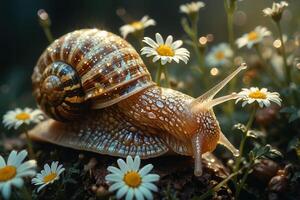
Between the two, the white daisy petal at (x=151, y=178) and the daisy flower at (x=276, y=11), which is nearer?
the white daisy petal at (x=151, y=178)

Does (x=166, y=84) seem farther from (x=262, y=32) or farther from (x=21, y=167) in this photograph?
(x=21, y=167)

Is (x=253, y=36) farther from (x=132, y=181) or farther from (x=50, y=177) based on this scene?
(x=50, y=177)

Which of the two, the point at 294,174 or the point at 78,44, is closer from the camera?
the point at 294,174

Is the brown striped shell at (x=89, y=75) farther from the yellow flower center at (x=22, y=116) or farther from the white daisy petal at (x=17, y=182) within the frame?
the white daisy petal at (x=17, y=182)

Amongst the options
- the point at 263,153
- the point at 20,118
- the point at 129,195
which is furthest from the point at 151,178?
the point at 20,118

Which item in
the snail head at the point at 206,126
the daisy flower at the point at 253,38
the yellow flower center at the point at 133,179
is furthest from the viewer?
the daisy flower at the point at 253,38

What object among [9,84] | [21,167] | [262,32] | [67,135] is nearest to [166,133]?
[67,135]

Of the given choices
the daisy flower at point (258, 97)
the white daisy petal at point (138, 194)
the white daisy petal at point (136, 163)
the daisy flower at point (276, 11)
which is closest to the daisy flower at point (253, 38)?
the daisy flower at point (276, 11)
